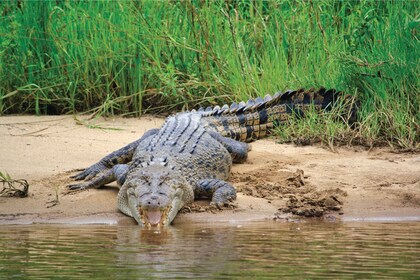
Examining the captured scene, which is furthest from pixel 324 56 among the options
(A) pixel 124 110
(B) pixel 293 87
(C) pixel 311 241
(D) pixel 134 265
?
(D) pixel 134 265

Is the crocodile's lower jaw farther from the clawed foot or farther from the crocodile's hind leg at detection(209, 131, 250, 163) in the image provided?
the crocodile's hind leg at detection(209, 131, 250, 163)

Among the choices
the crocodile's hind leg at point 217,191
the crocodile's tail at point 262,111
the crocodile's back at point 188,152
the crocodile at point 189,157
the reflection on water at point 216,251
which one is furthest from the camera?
the crocodile's tail at point 262,111

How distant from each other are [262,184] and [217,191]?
18.7 inches

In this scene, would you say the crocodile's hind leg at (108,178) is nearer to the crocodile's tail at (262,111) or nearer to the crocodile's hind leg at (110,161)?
the crocodile's hind leg at (110,161)

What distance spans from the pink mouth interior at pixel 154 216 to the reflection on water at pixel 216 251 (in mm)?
159

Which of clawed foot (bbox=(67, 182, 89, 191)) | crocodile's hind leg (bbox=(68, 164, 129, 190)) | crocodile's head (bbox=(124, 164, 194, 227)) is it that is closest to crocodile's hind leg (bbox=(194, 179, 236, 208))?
crocodile's head (bbox=(124, 164, 194, 227))

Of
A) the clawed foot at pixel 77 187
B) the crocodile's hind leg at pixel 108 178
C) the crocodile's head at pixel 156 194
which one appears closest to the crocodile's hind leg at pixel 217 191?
the crocodile's head at pixel 156 194

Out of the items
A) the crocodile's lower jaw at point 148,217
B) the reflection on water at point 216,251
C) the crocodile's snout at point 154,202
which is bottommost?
the crocodile's lower jaw at point 148,217

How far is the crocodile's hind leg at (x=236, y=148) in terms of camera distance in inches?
317

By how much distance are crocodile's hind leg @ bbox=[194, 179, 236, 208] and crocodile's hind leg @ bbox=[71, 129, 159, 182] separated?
3.25 feet

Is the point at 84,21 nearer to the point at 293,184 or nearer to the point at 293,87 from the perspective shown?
the point at 293,87

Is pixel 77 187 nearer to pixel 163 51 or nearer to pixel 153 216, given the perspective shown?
pixel 153 216

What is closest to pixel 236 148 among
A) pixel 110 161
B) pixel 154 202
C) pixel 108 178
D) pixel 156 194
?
pixel 110 161

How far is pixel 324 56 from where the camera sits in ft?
30.8
